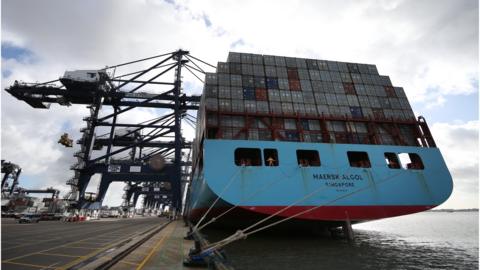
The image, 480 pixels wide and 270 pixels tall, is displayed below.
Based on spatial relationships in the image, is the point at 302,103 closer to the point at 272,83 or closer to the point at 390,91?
the point at 272,83

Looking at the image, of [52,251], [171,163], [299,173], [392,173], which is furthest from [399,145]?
[171,163]

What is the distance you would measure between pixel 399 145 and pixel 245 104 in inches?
521

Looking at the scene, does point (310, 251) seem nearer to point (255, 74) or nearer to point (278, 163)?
point (278, 163)

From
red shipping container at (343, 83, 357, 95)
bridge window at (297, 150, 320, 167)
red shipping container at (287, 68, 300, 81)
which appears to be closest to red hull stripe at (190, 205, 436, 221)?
bridge window at (297, 150, 320, 167)

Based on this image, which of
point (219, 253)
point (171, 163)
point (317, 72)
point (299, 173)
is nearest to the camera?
point (219, 253)

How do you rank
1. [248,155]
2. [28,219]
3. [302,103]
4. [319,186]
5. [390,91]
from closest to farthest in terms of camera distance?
[319,186] → [248,155] → [302,103] → [390,91] → [28,219]

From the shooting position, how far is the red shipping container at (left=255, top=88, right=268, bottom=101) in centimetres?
2219

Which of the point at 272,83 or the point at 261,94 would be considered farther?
the point at 272,83

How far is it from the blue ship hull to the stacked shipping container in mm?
2076

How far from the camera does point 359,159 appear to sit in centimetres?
2088

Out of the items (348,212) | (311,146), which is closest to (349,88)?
(311,146)

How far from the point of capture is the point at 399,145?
2058cm

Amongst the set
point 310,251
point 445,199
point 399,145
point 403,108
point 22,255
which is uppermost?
point 403,108

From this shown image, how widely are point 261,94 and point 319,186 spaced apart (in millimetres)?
9708
